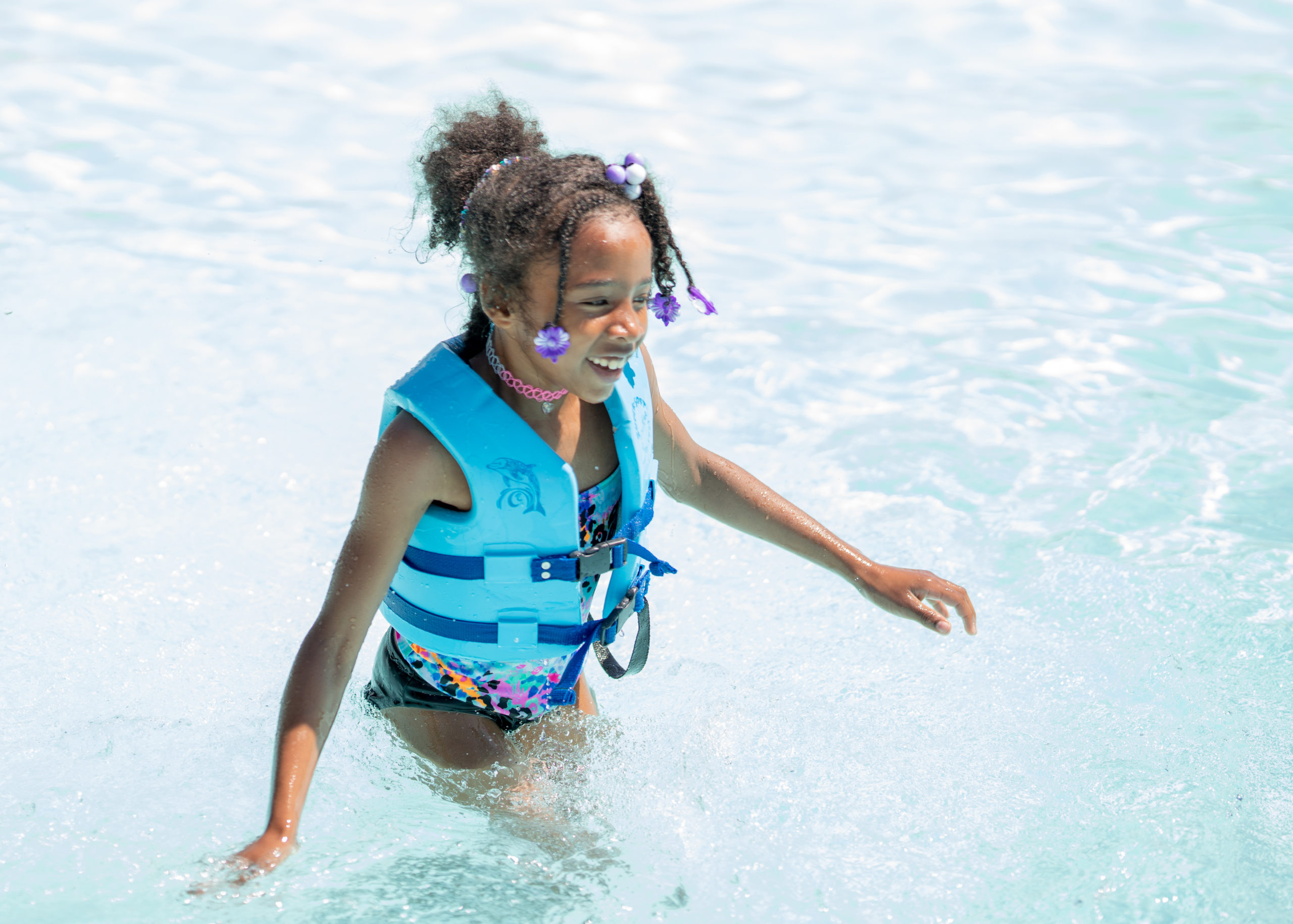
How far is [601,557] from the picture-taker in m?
2.68

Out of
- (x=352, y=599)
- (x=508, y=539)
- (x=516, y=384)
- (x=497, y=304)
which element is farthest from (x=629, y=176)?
(x=352, y=599)

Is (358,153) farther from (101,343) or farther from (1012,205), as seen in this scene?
(1012,205)

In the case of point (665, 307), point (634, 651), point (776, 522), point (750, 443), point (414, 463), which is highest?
point (665, 307)

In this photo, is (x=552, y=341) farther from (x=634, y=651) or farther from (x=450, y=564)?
(x=634, y=651)

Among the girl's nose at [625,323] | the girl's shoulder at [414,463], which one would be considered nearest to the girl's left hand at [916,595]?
the girl's nose at [625,323]

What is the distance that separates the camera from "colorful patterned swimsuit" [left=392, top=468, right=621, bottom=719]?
109 inches

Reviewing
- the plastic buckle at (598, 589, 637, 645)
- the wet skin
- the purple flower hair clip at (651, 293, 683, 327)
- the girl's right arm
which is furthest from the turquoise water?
the purple flower hair clip at (651, 293, 683, 327)

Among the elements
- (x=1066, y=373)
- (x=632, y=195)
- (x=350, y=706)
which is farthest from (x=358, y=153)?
(x=632, y=195)

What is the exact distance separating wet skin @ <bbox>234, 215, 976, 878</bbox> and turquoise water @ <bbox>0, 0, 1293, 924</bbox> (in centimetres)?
16

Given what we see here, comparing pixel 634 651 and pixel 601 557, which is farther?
pixel 634 651

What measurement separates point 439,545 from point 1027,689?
1670 mm

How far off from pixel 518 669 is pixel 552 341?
0.82 metres

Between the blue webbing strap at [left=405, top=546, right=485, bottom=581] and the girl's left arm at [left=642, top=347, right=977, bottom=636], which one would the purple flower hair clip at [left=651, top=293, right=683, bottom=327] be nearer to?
the girl's left arm at [left=642, top=347, right=977, bottom=636]

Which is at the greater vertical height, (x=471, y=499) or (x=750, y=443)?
(x=471, y=499)
